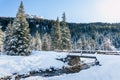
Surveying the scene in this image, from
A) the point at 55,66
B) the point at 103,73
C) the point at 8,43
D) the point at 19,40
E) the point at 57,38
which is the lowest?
the point at 55,66

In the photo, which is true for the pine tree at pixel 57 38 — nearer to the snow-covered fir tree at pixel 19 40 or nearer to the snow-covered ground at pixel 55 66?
the snow-covered fir tree at pixel 19 40

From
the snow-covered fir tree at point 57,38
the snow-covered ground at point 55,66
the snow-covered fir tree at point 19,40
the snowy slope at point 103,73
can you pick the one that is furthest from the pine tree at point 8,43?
the snowy slope at point 103,73

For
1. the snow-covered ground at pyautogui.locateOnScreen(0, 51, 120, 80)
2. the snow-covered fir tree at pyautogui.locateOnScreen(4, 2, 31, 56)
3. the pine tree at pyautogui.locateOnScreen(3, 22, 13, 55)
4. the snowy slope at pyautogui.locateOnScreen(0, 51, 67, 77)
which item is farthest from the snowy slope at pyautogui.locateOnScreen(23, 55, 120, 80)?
the pine tree at pyautogui.locateOnScreen(3, 22, 13, 55)

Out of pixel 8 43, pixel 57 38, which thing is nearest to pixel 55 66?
pixel 8 43

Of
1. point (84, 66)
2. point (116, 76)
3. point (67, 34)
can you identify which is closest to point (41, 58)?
point (84, 66)

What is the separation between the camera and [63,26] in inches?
2813

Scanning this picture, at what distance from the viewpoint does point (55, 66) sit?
41312mm

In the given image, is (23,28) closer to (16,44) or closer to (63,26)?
(16,44)

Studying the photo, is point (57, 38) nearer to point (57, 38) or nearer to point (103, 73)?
point (57, 38)

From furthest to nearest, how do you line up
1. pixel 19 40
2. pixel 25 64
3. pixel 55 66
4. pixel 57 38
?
pixel 57 38
pixel 19 40
pixel 55 66
pixel 25 64

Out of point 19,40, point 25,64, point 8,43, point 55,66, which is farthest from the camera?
point 8,43

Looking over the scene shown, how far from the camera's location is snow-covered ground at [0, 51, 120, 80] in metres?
32.9

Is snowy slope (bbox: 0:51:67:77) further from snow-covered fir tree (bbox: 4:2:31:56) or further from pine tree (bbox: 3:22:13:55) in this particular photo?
pine tree (bbox: 3:22:13:55)

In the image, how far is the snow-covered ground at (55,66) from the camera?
32.9m
